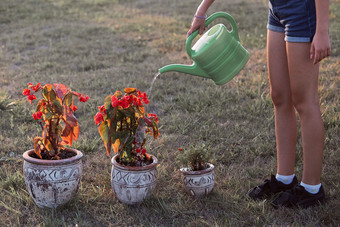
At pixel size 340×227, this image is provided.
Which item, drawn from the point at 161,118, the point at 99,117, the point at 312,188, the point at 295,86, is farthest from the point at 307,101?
the point at 161,118

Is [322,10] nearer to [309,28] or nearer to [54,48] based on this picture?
[309,28]

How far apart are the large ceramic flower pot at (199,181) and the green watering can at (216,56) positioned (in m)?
0.49

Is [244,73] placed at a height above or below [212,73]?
below

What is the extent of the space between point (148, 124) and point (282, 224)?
A: 814mm

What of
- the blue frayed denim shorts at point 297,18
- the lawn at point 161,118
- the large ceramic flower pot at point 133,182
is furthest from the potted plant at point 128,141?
the blue frayed denim shorts at point 297,18

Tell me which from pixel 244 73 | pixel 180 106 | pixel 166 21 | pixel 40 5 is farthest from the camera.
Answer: pixel 40 5

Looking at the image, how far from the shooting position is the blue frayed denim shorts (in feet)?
6.34

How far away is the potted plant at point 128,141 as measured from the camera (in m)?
2.20

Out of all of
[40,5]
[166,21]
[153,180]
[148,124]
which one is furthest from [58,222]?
[40,5]

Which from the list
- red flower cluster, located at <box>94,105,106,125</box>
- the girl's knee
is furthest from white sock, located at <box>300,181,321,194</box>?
red flower cluster, located at <box>94,105,106,125</box>

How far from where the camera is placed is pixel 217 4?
31.1 feet

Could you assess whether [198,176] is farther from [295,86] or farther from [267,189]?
[295,86]

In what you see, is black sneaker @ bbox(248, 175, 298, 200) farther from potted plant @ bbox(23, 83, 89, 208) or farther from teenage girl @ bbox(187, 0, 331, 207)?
potted plant @ bbox(23, 83, 89, 208)

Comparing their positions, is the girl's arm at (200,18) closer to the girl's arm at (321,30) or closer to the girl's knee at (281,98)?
the girl's knee at (281,98)
